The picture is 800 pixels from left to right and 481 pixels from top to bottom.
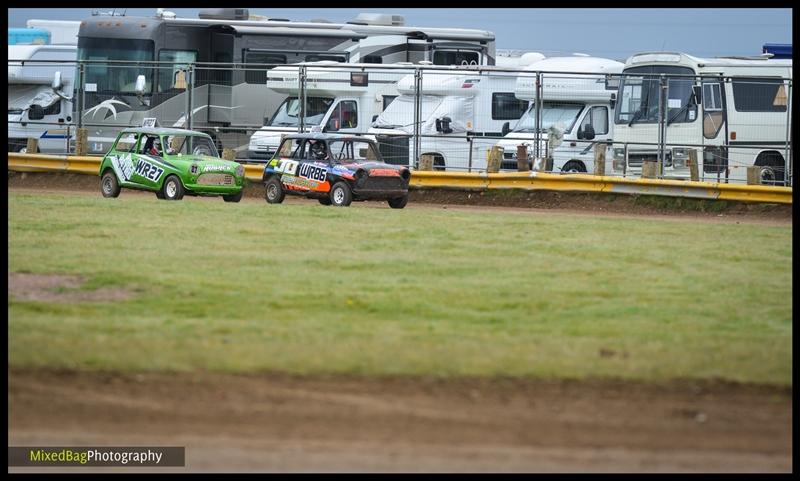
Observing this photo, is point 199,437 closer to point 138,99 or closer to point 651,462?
point 651,462

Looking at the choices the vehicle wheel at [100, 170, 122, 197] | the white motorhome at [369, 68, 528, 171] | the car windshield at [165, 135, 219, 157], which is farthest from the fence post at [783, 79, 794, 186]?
the vehicle wheel at [100, 170, 122, 197]

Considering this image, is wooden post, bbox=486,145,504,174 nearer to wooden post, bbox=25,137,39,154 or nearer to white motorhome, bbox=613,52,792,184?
white motorhome, bbox=613,52,792,184

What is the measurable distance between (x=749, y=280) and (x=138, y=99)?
18.7 metres

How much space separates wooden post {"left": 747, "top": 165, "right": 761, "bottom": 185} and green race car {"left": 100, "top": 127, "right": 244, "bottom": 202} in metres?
9.51

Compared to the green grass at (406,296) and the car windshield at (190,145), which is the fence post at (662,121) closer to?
the green grass at (406,296)

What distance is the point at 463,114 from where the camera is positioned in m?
27.6

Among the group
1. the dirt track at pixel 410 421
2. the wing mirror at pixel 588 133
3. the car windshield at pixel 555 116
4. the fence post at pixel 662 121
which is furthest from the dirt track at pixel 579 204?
the dirt track at pixel 410 421

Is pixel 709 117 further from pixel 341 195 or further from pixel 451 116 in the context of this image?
pixel 341 195

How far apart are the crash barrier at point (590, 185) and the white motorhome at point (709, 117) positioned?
1.47 metres

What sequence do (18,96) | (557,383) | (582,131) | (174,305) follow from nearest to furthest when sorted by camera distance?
1. (557,383)
2. (174,305)
3. (582,131)
4. (18,96)

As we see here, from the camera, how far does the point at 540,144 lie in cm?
2456

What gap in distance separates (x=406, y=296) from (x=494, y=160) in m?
12.2

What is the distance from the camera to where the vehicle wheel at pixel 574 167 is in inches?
1013

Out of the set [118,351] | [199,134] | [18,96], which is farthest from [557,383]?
[18,96]
